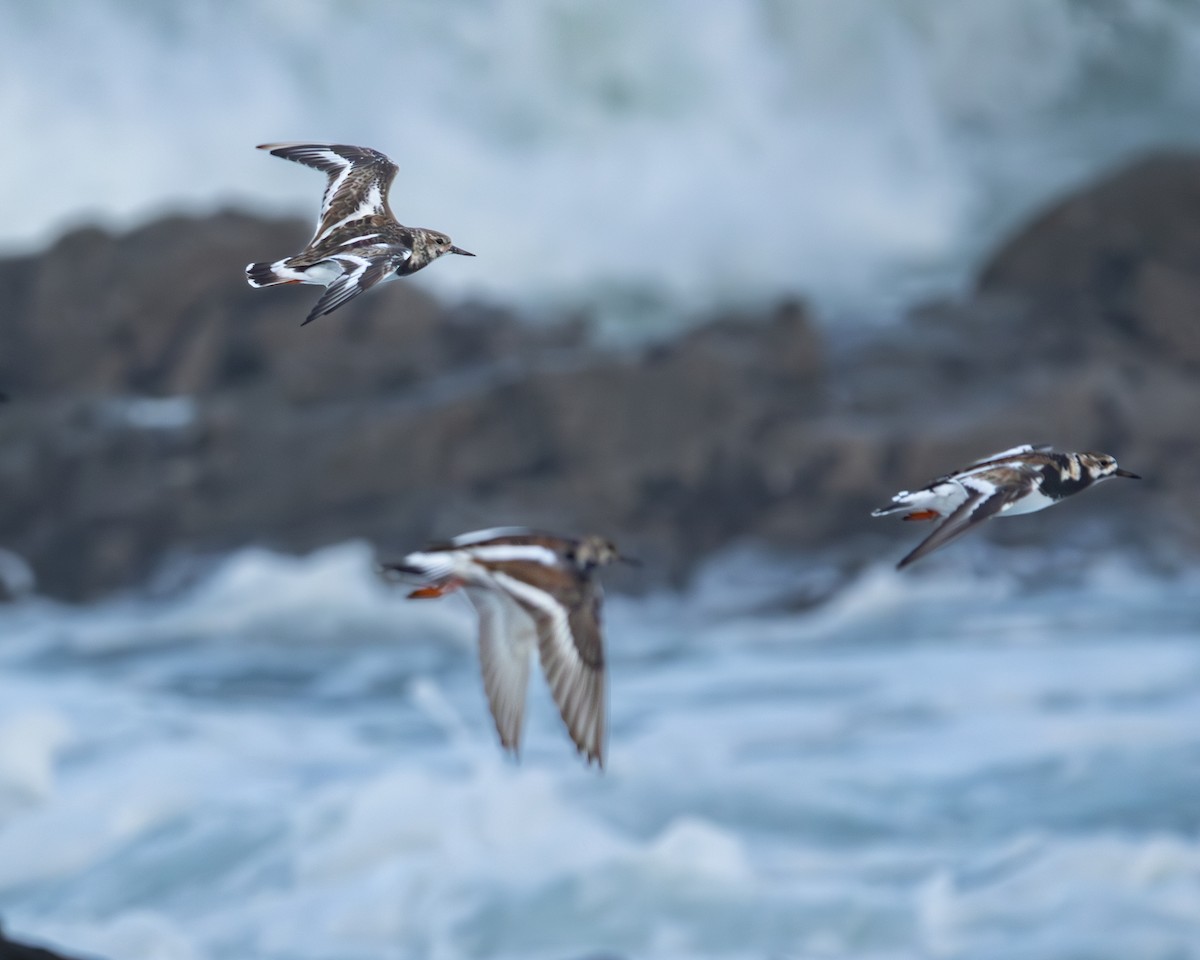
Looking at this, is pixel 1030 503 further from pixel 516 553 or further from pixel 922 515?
pixel 516 553

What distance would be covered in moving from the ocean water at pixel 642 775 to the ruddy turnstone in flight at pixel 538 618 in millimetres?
7998

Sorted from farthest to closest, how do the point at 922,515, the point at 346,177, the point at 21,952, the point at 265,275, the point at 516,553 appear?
1. the point at 21,952
2. the point at 346,177
3. the point at 922,515
4. the point at 516,553
5. the point at 265,275

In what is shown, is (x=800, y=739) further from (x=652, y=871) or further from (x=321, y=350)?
(x=321, y=350)

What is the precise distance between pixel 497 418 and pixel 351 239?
53.3 feet

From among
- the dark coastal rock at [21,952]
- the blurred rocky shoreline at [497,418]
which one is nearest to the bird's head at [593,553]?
the dark coastal rock at [21,952]

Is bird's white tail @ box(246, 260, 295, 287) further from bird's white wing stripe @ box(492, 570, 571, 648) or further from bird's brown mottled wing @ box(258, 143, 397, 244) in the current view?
bird's white wing stripe @ box(492, 570, 571, 648)

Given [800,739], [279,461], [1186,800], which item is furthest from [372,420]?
[1186,800]

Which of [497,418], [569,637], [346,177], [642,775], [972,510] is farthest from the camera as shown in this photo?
[497,418]

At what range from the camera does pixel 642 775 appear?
1530cm

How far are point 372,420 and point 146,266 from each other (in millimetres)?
4847

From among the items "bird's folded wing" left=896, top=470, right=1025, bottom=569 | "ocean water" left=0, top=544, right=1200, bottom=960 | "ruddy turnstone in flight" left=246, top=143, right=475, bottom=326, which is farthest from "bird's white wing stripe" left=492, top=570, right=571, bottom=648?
"ocean water" left=0, top=544, right=1200, bottom=960

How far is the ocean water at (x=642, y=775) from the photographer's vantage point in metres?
12.1

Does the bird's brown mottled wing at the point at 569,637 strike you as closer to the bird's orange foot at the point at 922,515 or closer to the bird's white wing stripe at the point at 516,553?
the bird's white wing stripe at the point at 516,553

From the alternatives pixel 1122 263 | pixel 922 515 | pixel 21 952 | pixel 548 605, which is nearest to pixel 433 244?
pixel 548 605
